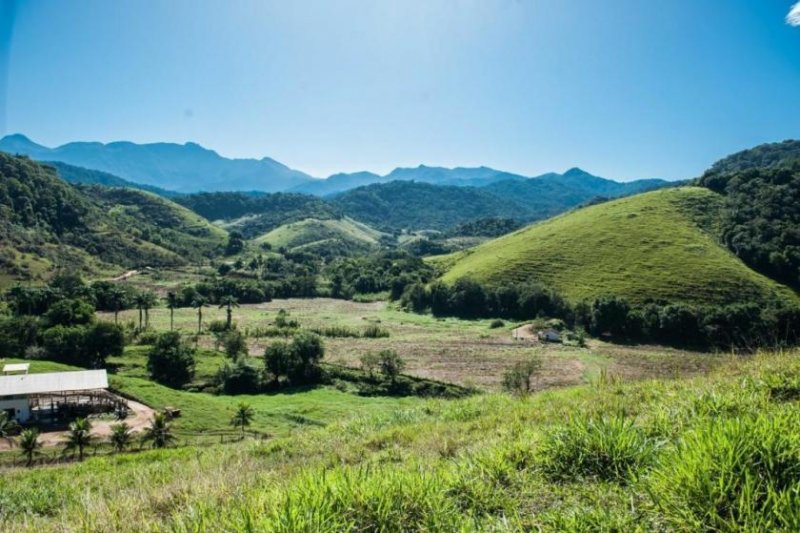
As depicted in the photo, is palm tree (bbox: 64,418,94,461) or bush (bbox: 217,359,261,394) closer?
palm tree (bbox: 64,418,94,461)

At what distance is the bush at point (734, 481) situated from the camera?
3.18 metres

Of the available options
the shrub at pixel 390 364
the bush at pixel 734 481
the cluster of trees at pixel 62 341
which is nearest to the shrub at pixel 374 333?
the shrub at pixel 390 364

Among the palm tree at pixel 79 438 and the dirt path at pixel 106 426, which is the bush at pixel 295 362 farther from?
the palm tree at pixel 79 438

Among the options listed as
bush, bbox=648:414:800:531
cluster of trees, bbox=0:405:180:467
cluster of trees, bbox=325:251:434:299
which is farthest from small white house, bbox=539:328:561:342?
bush, bbox=648:414:800:531

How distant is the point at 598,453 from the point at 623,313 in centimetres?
8345

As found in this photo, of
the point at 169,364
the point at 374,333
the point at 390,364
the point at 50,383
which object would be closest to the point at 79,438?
the point at 50,383

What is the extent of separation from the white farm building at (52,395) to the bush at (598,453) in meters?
46.2

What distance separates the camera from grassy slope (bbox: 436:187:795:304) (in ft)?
278

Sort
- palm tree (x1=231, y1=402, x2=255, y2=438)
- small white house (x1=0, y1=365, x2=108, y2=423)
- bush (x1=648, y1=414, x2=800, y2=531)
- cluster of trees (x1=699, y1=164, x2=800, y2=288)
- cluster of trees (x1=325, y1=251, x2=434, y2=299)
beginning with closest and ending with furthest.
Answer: bush (x1=648, y1=414, x2=800, y2=531) → palm tree (x1=231, y1=402, x2=255, y2=438) → small white house (x1=0, y1=365, x2=108, y2=423) → cluster of trees (x1=699, y1=164, x2=800, y2=288) → cluster of trees (x1=325, y1=251, x2=434, y2=299)

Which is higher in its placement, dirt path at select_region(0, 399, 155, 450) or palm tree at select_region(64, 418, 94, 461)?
palm tree at select_region(64, 418, 94, 461)

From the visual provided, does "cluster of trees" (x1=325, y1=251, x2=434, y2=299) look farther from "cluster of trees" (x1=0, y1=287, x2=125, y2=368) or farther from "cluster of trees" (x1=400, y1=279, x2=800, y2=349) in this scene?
"cluster of trees" (x1=0, y1=287, x2=125, y2=368)

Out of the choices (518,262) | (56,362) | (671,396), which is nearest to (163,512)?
(671,396)

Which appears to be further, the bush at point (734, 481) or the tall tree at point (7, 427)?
the tall tree at point (7, 427)

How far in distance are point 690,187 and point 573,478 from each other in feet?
518
